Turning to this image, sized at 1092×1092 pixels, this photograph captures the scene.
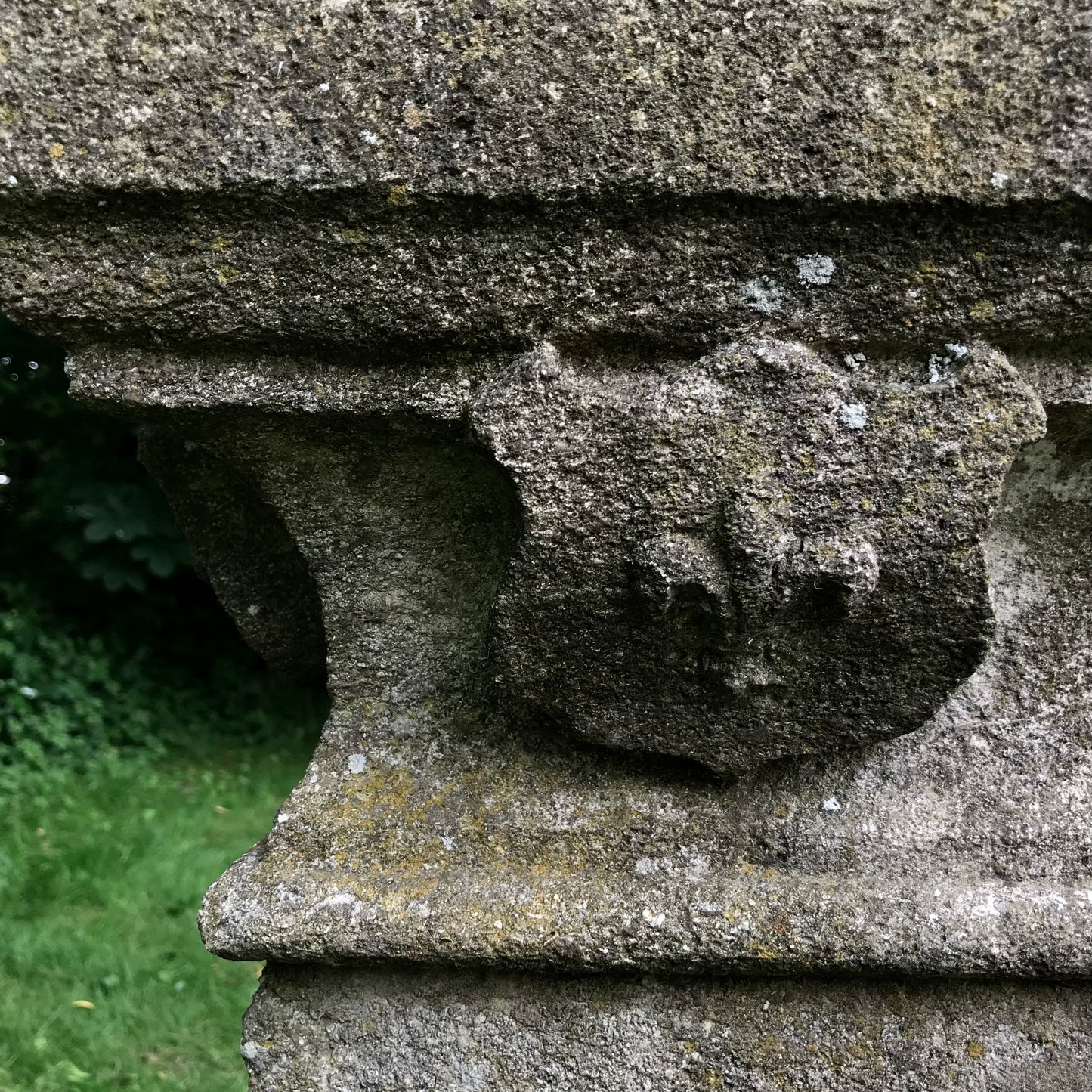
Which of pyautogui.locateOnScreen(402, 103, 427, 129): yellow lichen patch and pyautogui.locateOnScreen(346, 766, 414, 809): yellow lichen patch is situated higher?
pyautogui.locateOnScreen(402, 103, 427, 129): yellow lichen patch

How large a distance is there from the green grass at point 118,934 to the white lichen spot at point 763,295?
74.5 inches

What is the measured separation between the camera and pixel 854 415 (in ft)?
2.65

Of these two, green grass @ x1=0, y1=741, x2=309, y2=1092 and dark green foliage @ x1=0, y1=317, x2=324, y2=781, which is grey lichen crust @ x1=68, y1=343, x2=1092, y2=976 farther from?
dark green foliage @ x1=0, y1=317, x2=324, y2=781

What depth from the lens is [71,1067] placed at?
1.89 metres

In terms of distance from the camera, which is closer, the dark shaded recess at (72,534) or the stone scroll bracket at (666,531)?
the stone scroll bracket at (666,531)

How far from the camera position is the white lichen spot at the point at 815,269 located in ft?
2.58

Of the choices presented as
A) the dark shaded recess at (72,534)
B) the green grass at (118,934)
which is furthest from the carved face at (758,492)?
the dark shaded recess at (72,534)

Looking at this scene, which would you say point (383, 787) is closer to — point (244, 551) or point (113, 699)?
point (244, 551)

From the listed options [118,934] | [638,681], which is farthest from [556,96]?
[118,934]

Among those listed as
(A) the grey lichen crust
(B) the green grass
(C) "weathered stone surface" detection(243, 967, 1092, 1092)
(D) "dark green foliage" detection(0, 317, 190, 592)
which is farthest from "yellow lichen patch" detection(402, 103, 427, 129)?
(D) "dark green foliage" detection(0, 317, 190, 592)

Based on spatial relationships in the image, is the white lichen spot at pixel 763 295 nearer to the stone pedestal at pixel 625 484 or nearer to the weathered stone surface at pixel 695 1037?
the stone pedestal at pixel 625 484

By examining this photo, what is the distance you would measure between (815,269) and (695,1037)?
0.72 meters

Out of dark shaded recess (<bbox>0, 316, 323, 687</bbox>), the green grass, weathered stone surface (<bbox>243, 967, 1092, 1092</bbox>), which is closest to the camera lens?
weathered stone surface (<bbox>243, 967, 1092, 1092</bbox>)

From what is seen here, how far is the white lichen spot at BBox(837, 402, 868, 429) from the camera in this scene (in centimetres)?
81
